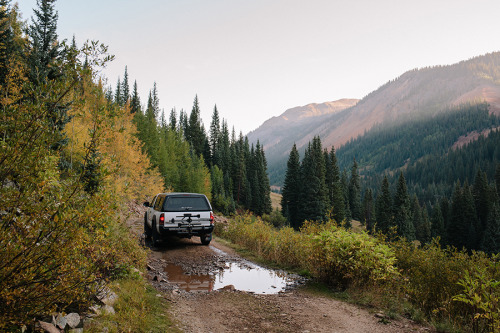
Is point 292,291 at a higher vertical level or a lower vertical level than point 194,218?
lower

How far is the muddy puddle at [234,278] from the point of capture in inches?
342

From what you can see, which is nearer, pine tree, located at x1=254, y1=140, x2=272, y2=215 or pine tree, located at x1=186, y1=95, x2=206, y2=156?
pine tree, located at x1=254, y1=140, x2=272, y2=215

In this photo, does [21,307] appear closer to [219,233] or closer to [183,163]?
[219,233]

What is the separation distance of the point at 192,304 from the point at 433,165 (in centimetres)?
21831

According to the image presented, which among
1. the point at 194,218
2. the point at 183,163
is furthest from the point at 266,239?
the point at 183,163

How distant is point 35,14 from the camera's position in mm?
25062

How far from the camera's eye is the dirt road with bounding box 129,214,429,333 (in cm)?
598

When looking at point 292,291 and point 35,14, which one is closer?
point 292,291

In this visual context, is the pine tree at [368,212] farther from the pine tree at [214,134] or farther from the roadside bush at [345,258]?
the roadside bush at [345,258]

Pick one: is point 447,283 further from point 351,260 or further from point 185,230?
point 185,230

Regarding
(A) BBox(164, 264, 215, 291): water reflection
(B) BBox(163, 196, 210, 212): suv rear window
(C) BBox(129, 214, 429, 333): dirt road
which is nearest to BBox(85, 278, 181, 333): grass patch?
(C) BBox(129, 214, 429, 333): dirt road

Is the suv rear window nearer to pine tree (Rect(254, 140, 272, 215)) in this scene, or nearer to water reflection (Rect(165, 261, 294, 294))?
water reflection (Rect(165, 261, 294, 294))

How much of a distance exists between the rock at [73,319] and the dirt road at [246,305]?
203 centimetres

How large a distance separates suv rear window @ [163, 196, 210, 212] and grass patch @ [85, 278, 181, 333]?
17.1 ft
